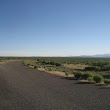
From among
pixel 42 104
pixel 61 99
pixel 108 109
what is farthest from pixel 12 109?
pixel 108 109

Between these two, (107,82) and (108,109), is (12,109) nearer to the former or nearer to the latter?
(108,109)

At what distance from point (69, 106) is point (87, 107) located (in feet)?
3.01

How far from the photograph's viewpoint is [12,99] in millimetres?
12828

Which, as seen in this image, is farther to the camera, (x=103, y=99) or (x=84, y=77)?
(x=84, y=77)

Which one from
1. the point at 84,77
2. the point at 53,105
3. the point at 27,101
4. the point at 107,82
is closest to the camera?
the point at 53,105

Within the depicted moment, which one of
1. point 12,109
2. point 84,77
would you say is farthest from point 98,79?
point 12,109

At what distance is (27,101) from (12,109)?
1.87 metres

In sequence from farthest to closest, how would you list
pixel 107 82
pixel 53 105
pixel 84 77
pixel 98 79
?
1. pixel 84 77
2. pixel 98 79
3. pixel 107 82
4. pixel 53 105

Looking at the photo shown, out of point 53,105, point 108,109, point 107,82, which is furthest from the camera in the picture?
point 107,82

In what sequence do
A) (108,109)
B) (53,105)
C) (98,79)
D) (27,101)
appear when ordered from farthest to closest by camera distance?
(98,79) → (27,101) → (53,105) → (108,109)

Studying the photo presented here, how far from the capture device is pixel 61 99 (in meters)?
12.6

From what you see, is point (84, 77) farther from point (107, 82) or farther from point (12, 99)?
point (12, 99)

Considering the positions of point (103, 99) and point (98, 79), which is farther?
point (98, 79)

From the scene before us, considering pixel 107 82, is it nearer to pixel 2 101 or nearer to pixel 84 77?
pixel 84 77
